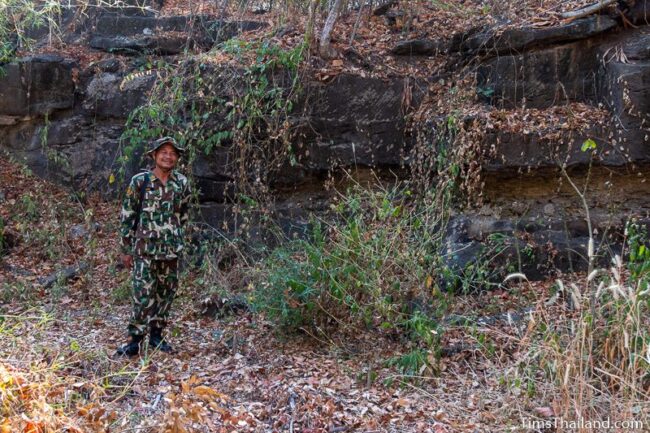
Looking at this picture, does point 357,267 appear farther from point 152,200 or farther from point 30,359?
point 30,359

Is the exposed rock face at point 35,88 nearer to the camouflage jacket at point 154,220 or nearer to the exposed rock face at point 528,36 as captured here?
the camouflage jacket at point 154,220

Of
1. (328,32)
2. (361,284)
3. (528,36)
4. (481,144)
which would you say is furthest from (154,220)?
(528,36)

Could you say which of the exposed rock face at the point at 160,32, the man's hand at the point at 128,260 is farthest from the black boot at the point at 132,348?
the exposed rock face at the point at 160,32

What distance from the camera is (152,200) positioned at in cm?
598

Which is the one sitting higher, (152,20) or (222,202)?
(152,20)

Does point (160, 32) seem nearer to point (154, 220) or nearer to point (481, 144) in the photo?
point (481, 144)

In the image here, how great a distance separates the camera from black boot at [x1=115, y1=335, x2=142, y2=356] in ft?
19.4

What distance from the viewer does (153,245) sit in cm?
593

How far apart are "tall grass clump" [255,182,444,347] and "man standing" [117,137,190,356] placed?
0.87 metres

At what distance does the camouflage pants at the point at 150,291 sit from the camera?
5.93 m

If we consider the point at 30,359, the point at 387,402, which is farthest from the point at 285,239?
the point at 30,359

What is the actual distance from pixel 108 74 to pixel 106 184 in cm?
167

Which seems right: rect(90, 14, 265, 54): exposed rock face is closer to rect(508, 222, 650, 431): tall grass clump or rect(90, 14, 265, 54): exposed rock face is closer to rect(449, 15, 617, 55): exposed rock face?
rect(449, 15, 617, 55): exposed rock face

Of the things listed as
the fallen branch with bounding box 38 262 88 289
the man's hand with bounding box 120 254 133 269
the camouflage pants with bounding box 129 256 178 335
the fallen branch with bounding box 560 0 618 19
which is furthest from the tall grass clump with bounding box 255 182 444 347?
the fallen branch with bounding box 560 0 618 19
